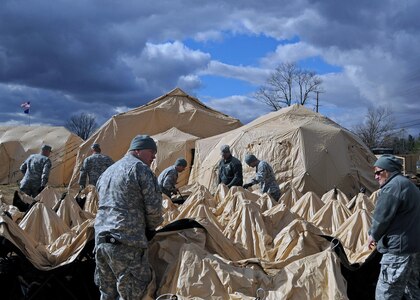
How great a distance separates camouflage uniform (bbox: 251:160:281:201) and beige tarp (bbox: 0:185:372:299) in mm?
2614

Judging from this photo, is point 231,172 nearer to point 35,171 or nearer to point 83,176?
point 83,176

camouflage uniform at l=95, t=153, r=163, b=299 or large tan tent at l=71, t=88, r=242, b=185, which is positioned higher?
large tan tent at l=71, t=88, r=242, b=185

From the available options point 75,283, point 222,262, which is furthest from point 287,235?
point 75,283

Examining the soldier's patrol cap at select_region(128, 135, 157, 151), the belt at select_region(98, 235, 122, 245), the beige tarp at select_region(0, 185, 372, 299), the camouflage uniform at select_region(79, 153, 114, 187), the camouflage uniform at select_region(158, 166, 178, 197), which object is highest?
the soldier's patrol cap at select_region(128, 135, 157, 151)

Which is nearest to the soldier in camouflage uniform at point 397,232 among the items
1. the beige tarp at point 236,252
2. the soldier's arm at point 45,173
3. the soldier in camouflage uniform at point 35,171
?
the beige tarp at point 236,252

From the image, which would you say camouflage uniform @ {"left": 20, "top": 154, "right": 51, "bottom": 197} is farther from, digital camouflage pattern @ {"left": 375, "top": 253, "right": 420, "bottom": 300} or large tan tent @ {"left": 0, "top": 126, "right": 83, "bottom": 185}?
large tan tent @ {"left": 0, "top": 126, "right": 83, "bottom": 185}

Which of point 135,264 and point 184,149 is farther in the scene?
point 184,149

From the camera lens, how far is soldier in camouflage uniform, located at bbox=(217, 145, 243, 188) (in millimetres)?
11180

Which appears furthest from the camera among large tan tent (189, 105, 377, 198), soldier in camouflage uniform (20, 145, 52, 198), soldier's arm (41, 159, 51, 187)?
large tan tent (189, 105, 377, 198)

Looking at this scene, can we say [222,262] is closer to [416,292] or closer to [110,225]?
[110,225]

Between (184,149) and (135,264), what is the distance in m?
16.2

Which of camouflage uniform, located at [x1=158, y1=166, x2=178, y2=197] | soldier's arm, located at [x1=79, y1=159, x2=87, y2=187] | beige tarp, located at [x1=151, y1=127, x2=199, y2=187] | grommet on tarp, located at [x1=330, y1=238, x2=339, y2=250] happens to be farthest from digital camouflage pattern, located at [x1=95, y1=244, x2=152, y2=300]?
beige tarp, located at [x1=151, y1=127, x2=199, y2=187]

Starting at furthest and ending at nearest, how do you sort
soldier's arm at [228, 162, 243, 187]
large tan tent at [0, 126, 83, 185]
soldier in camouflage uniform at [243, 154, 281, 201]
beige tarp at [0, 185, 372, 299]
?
large tan tent at [0, 126, 83, 185] < soldier's arm at [228, 162, 243, 187] < soldier in camouflage uniform at [243, 154, 281, 201] < beige tarp at [0, 185, 372, 299]

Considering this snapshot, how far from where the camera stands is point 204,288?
4.55 metres
